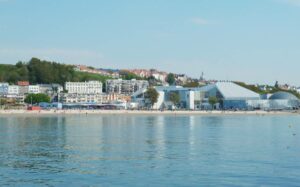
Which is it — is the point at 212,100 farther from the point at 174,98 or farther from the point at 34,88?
the point at 34,88

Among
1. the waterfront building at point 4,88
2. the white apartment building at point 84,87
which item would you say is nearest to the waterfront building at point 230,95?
the white apartment building at point 84,87

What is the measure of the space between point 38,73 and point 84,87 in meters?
10.2

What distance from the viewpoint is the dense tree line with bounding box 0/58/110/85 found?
121000 mm

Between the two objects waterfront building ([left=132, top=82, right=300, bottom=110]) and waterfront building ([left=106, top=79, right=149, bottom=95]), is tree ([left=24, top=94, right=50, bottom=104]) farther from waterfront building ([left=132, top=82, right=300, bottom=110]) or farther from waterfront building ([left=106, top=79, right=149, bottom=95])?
waterfront building ([left=106, top=79, right=149, bottom=95])

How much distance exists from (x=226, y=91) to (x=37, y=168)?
88.1 m

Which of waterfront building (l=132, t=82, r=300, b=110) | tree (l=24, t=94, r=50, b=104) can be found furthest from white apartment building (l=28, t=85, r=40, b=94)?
waterfront building (l=132, t=82, r=300, b=110)

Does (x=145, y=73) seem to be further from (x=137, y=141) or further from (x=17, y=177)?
(x=17, y=177)

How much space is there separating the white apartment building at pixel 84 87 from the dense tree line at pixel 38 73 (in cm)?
232

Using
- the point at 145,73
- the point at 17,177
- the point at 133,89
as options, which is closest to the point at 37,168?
the point at 17,177

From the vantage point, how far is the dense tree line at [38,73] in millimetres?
121000

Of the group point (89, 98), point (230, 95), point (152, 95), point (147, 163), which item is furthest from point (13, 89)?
point (147, 163)

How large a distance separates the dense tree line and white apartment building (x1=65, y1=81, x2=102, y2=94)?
232 cm

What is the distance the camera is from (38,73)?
12244cm

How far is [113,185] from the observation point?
14695mm
